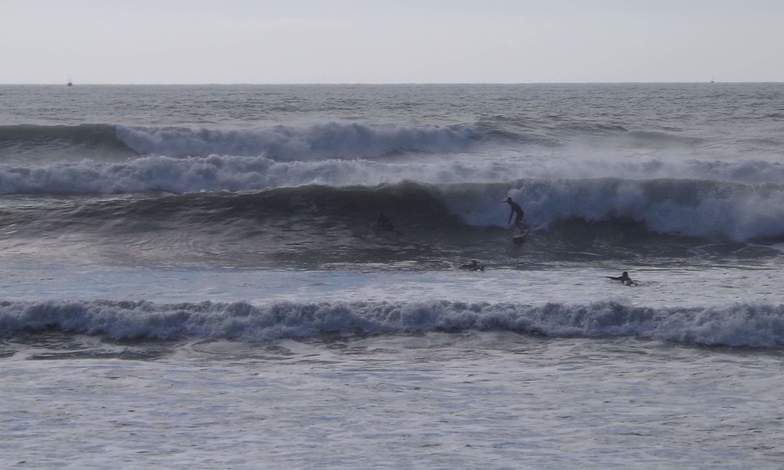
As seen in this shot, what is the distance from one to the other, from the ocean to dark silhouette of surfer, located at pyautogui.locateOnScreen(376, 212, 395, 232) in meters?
0.10

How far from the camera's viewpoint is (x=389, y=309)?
39.4ft

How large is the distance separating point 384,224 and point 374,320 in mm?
8573

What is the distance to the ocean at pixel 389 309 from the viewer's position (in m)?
7.88

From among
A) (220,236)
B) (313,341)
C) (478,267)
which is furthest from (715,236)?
(313,341)

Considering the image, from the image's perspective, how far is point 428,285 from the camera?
556 inches

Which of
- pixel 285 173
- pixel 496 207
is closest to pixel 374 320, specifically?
pixel 496 207

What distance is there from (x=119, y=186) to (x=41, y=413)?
1630 cm

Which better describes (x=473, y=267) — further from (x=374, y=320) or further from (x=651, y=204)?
(x=651, y=204)

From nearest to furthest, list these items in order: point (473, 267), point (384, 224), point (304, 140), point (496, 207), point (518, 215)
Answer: point (473, 267) < point (518, 215) < point (384, 224) < point (496, 207) < point (304, 140)

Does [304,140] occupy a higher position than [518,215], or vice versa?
[304,140]

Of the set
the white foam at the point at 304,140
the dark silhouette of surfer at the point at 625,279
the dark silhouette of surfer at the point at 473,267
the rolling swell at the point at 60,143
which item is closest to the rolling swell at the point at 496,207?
the dark silhouette of surfer at the point at 473,267

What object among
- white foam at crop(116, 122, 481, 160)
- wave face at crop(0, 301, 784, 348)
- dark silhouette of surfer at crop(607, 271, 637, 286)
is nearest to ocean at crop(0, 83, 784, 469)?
wave face at crop(0, 301, 784, 348)

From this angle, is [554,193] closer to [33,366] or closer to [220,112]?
[33,366]

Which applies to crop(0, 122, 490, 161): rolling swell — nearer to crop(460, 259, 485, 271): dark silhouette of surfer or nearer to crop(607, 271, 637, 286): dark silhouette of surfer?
crop(460, 259, 485, 271): dark silhouette of surfer
